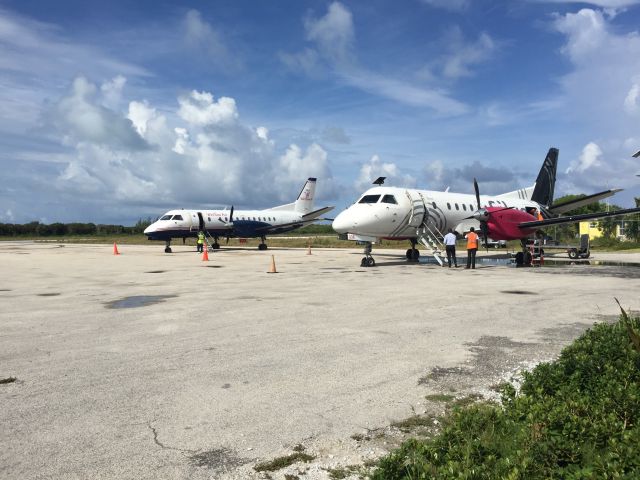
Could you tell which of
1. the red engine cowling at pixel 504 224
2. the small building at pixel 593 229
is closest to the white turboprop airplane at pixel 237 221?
the red engine cowling at pixel 504 224

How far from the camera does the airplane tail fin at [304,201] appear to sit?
50219 mm

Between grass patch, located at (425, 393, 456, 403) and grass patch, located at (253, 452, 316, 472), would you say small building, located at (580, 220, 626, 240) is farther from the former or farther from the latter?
grass patch, located at (253, 452, 316, 472)

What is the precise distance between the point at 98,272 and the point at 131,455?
1886cm

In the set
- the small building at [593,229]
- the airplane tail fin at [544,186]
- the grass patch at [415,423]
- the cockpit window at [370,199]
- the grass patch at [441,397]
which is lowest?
the grass patch at [415,423]

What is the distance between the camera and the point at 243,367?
623 centimetres

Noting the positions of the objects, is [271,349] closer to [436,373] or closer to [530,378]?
[436,373]

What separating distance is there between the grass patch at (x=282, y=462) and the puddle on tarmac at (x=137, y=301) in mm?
8525

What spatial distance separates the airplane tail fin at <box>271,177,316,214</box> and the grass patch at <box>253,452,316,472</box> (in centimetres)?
4639

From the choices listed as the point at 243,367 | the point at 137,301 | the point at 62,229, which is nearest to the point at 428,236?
the point at 137,301

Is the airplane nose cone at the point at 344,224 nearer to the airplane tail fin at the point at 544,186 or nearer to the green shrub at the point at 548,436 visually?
the airplane tail fin at the point at 544,186

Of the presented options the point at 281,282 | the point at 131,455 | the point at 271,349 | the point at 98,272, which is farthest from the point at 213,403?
the point at 98,272

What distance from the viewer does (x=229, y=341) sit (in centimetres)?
766

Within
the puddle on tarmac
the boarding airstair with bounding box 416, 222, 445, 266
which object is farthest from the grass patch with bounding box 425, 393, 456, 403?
the boarding airstair with bounding box 416, 222, 445, 266

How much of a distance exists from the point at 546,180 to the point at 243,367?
97.9ft
